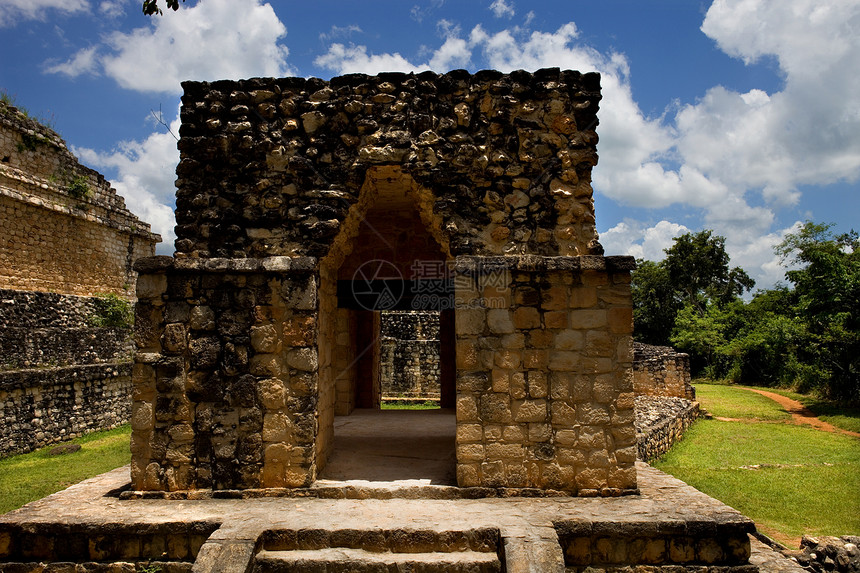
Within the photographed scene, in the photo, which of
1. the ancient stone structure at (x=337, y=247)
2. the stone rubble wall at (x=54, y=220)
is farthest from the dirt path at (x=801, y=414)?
the stone rubble wall at (x=54, y=220)

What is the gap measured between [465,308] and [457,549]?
7.31 ft

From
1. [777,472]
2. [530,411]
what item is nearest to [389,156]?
[530,411]

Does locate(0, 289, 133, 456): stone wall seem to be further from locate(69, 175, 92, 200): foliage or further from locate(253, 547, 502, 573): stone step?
locate(253, 547, 502, 573): stone step

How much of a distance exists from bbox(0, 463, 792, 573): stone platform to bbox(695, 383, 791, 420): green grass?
1281cm

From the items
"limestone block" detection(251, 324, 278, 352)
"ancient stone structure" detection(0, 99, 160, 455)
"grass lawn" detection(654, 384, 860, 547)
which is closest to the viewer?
"limestone block" detection(251, 324, 278, 352)

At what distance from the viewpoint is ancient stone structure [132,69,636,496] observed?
17.4 feet

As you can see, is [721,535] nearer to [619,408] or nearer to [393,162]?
[619,408]

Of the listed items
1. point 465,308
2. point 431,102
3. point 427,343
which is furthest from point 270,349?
point 427,343

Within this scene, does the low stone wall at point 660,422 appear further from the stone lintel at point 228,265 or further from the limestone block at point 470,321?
the stone lintel at point 228,265

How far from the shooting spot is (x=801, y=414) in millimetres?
15617

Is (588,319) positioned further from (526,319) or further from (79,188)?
(79,188)

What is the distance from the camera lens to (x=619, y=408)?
5.29 metres

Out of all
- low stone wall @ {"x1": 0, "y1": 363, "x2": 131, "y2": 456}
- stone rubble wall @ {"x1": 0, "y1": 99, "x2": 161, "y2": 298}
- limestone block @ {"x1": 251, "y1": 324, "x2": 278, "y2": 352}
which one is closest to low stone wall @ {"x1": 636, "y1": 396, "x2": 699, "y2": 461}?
limestone block @ {"x1": 251, "y1": 324, "x2": 278, "y2": 352}

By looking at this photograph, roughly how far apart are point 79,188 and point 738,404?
913 inches
